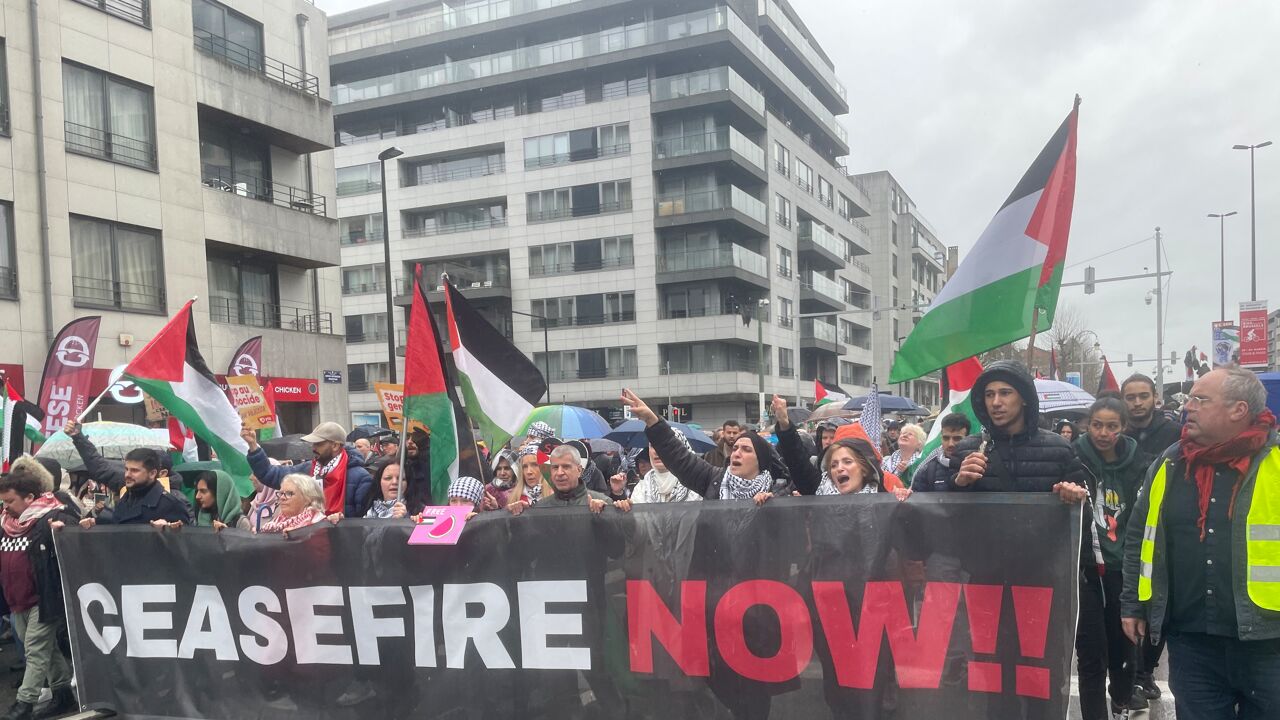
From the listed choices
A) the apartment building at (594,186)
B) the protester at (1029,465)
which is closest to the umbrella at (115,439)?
the protester at (1029,465)

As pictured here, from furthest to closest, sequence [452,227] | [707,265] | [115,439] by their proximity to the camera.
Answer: [452,227]
[707,265]
[115,439]

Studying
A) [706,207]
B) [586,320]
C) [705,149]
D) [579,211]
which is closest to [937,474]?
[706,207]

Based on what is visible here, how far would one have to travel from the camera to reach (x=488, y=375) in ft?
20.9

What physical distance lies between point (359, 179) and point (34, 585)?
50.8m

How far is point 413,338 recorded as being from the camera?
6.03 m

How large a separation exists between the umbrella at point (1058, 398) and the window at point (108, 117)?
745 inches

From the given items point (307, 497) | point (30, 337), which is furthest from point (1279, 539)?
point (30, 337)

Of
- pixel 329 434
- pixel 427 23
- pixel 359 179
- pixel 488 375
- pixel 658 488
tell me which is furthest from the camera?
pixel 359 179

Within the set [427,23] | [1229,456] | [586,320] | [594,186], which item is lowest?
[1229,456]

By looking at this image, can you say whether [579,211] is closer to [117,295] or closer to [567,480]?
[117,295]

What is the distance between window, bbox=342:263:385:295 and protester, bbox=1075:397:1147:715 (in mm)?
51370

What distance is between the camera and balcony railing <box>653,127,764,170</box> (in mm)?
45969

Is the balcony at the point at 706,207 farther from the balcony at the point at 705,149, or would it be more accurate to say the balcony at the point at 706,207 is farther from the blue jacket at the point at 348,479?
the blue jacket at the point at 348,479

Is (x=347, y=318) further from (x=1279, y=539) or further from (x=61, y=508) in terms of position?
(x=1279, y=539)
